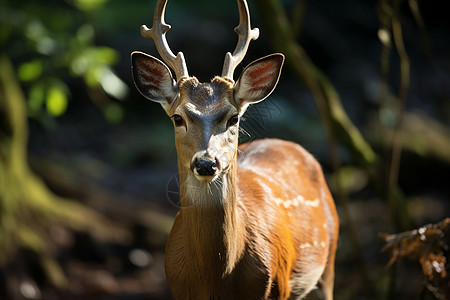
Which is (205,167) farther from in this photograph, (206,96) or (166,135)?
(166,135)

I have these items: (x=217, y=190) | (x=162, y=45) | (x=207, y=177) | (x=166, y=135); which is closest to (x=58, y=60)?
(x=162, y=45)

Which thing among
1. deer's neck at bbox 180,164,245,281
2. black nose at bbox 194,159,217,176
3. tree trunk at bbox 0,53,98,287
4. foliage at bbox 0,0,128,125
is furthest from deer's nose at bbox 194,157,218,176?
tree trunk at bbox 0,53,98,287

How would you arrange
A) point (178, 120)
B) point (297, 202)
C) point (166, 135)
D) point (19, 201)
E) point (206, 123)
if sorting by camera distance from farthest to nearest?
point (166, 135), point (19, 201), point (297, 202), point (178, 120), point (206, 123)

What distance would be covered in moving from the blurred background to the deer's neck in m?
0.45

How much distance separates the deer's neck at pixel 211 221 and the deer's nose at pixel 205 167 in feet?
0.88

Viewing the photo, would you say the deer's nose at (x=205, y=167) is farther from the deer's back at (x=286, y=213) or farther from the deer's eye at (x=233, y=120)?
the deer's back at (x=286, y=213)

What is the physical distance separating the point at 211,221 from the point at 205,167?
16.6 inches

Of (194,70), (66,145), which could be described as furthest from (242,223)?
(194,70)

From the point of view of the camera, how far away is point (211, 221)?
9.74ft

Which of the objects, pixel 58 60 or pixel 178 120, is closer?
pixel 178 120

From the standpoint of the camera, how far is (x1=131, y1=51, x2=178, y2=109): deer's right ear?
304 centimetres

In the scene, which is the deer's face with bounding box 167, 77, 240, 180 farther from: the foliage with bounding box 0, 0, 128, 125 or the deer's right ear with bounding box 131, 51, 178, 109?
the foliage with bounding box 0, 0, 128, 125

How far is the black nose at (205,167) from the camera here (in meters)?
2.66

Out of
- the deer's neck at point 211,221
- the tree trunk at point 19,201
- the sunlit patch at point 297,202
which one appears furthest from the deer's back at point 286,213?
the tree trunk at point 19,201
